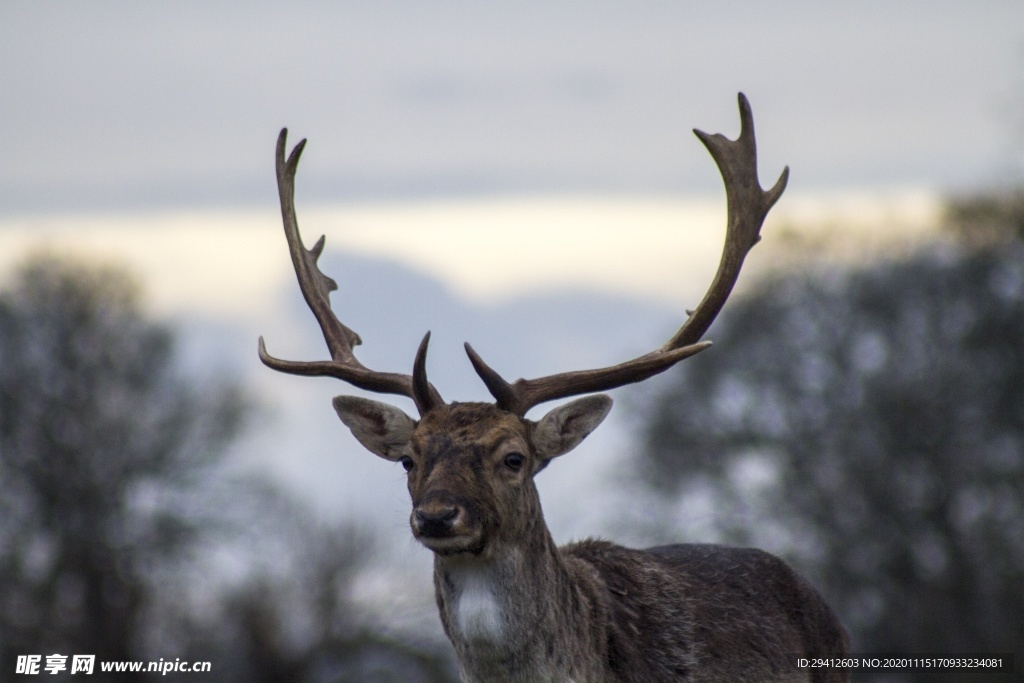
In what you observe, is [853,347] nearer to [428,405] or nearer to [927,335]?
[927,335]

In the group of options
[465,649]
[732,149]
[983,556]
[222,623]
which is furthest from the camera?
[983,556]

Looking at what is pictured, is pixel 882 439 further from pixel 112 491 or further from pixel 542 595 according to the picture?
pixel 542 595

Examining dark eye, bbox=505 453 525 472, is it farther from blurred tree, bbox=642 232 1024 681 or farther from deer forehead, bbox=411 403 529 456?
blurred tree, bbox=642 232 1024 681

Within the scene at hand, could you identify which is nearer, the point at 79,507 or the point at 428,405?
the point at 428,405

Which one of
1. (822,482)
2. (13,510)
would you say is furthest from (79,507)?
(822,482)

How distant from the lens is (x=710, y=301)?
10.8 meters

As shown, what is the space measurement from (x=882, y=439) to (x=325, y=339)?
102ft

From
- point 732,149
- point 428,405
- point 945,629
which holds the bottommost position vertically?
point 945,629

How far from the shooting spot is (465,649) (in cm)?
920

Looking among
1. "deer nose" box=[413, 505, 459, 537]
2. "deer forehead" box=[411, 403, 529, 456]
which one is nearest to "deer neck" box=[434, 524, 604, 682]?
"deer nose" box=[413, 505, 459, 537]

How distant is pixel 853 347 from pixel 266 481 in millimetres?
14147

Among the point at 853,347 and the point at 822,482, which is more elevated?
the point at 853,347

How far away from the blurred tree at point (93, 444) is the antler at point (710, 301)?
30545mm

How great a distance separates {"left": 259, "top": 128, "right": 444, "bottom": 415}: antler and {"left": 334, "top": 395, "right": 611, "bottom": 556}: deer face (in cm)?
22
